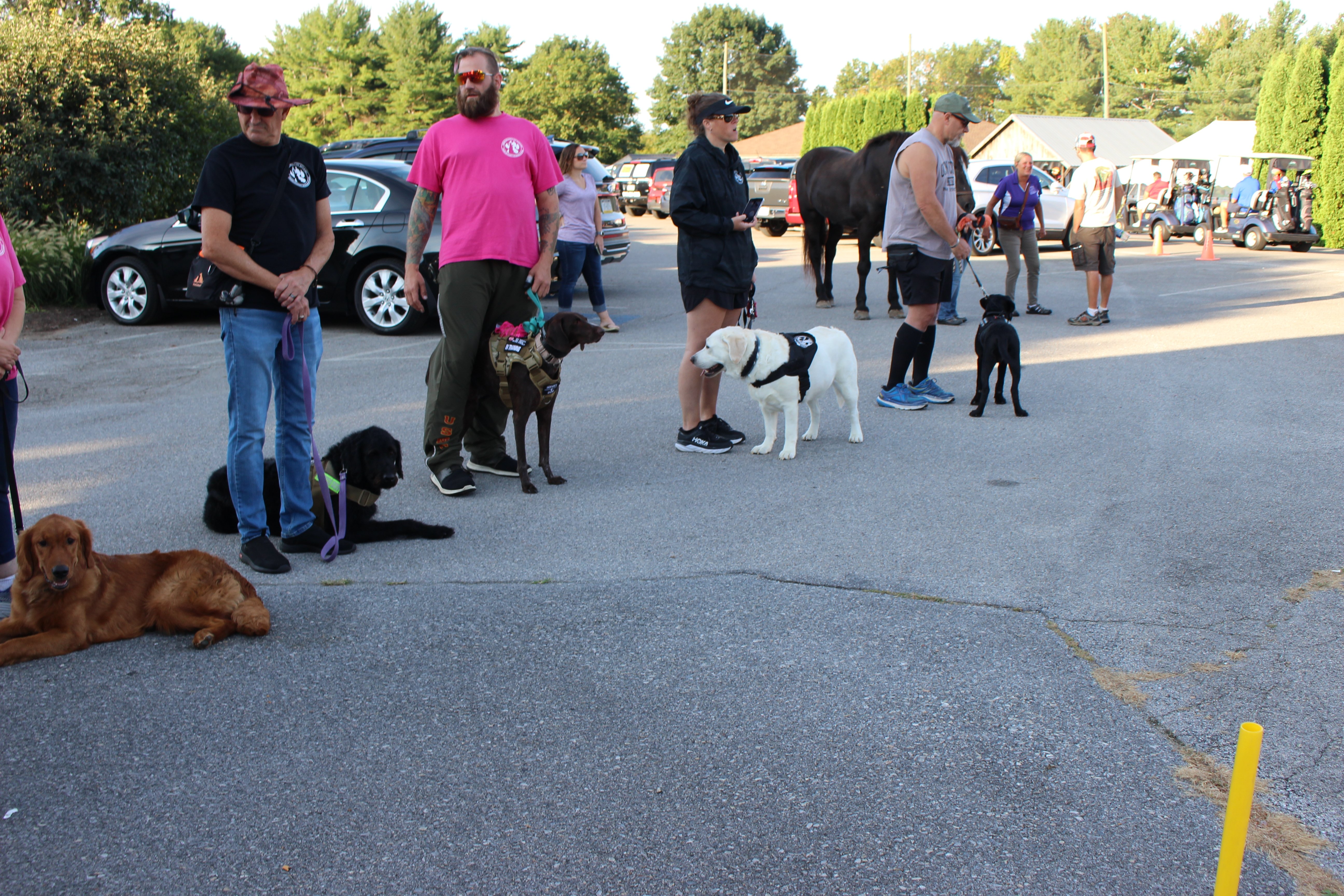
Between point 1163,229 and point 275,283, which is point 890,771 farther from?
point 1163,229

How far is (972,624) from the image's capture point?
3951mm

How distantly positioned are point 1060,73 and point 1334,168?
A: 86.6 m

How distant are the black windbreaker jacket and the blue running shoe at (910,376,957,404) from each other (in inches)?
85.8

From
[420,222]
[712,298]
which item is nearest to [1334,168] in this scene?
[712,298]

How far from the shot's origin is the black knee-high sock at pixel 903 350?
7590mm

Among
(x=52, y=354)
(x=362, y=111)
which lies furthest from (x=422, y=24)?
(x=52, y=354)

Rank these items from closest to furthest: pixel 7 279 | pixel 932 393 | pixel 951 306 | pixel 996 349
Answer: pixel 7 279 < pixel 996 349 < pixel 932 393 < pixel 951 306

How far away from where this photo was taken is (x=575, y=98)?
66000 mm

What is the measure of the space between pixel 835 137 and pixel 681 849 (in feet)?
119

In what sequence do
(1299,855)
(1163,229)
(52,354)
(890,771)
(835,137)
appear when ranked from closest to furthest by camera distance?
(1299,855) < (890,771) < (52,354) < (1163,229) < (835,137)

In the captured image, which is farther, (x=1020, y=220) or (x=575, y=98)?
(x=575, y=98)

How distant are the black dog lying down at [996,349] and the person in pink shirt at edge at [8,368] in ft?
19.3

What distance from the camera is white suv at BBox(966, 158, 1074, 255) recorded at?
21.8 metres

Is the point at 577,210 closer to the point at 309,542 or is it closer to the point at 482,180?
the point at 482,180
